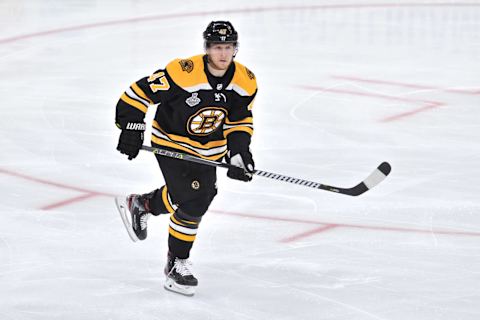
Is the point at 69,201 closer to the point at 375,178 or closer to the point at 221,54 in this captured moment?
the point at 221,54

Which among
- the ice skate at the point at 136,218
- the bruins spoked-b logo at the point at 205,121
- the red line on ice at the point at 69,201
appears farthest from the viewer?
the red line on ice at the point at 69,201

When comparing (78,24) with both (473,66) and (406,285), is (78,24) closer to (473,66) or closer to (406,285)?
(473,66)

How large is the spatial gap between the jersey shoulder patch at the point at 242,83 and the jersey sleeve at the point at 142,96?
0.23m

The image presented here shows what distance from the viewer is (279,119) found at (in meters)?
6.23

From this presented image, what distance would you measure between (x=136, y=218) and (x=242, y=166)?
62 cm

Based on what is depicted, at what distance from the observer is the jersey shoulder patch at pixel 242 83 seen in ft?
11.9

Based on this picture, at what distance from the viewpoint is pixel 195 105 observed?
11.7 feet

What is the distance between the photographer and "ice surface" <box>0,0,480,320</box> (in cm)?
370

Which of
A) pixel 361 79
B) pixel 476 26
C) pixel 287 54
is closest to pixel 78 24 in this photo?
pixel 287 54

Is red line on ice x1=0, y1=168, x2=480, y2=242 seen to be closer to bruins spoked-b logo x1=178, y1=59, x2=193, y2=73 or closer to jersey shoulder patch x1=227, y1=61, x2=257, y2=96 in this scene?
jersey shoulder patch x1=227, y1=61, x2=257, y2=96

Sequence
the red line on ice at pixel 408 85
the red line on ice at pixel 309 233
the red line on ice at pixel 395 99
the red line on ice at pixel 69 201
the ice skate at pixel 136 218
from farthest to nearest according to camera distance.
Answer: the red line on ice at pixel 408 85 → the red line on ice at pixel 395 99 → the red line on ice at pixel 69 201 → the red line on ice at pixel 309 233 → the ice skate at pixel 136 218

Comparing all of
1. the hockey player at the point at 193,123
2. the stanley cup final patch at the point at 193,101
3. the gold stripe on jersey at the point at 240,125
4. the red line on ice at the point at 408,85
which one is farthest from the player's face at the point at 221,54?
the red line on ice at the point at 408,85

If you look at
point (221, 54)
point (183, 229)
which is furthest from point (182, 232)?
point (221, 54)

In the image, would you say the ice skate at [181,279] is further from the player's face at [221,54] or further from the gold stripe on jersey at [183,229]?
the player's face at [221,54]
